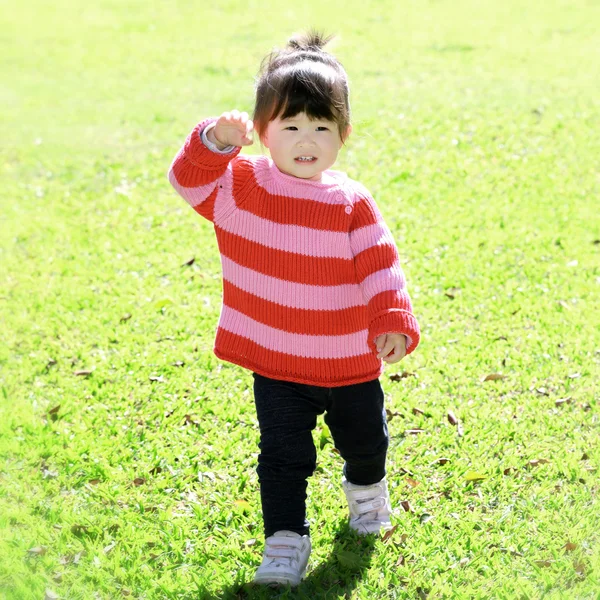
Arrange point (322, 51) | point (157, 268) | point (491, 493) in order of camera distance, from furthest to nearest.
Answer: point (157, 268) → point (491, 493) → point (322, 51)

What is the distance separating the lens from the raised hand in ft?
10.2

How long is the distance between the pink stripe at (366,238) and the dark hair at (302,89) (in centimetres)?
33

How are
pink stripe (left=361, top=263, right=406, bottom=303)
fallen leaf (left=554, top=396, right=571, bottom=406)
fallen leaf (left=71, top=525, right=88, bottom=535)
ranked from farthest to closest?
1. fallen leaf (left=554, top=396, right=571, bottom=406)
2. fallen leaf (left=71, top=525, right=88, bottom=535)
3. pink stripe (left=361, top=263, right=406, bottom=303)

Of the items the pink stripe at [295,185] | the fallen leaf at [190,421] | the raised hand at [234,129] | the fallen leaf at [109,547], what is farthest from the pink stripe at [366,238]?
the fallen leaf at [190,421]

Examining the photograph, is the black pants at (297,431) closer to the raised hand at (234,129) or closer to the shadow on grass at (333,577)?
the shadow on grass at (333,577)

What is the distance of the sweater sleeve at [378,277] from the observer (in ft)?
10.4

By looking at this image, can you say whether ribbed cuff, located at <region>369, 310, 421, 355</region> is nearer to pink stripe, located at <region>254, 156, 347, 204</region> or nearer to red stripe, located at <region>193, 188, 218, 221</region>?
pink stripe, located at <region>254, 156, 347, 204</region>

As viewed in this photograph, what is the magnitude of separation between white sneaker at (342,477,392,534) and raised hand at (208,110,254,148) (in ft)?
4.57

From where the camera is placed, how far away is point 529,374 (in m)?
4.95

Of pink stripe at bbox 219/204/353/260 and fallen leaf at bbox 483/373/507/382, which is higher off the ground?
pink stripe at bbox 219/204/353/260

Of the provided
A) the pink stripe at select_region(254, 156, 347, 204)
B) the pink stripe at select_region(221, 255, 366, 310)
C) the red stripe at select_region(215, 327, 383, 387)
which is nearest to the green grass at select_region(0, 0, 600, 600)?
the pink stripe at select_region(254, 156, 347, 204)

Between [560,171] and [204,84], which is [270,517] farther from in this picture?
[204,84]

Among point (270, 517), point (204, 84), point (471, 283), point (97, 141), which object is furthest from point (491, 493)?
point (204, 84)

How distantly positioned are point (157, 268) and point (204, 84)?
17.4 feet
